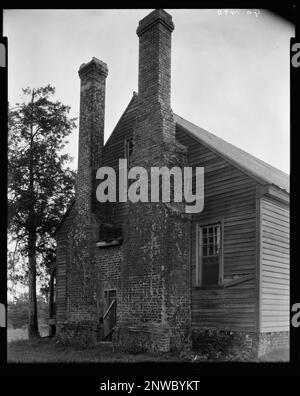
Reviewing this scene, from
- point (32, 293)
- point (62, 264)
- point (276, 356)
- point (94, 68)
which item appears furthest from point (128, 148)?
point (276, 356)

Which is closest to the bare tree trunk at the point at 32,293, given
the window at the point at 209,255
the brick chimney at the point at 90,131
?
the brick chimney at the point at 90,131

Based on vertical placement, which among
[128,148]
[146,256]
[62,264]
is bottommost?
[62,264]

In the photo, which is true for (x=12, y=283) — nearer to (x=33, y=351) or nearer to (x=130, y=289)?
(x=33, y=351)

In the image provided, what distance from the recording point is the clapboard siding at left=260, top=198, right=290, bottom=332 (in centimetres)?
1059

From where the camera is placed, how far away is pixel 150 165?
12.0 meters

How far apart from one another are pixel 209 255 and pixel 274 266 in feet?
5.39

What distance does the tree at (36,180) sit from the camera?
1625 centimetres

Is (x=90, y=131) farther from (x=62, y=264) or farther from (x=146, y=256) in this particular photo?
(x=146, y=256)

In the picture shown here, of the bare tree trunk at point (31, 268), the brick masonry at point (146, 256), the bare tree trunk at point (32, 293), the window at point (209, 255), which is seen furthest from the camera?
the bare tree trunk at point (32, 293)

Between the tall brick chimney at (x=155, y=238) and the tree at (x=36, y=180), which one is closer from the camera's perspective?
the tall brick chimney at (x=155, y=238)

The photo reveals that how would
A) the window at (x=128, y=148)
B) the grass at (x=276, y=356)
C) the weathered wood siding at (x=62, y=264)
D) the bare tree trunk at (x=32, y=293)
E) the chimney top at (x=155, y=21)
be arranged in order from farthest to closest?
the bare tree trunk at (x=32, y=293)
the weathered wood siding at (x=62, y=264)
the window at (x=128, y=148)
the chimney top at (x=155, y=21)
the grass at (x=276, y=356)

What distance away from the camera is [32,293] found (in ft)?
56.1

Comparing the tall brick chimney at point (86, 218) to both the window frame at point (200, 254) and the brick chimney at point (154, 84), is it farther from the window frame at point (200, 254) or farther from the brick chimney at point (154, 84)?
the window frame at point (200, 254)

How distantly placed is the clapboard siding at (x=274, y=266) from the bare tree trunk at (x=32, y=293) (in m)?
9.46
